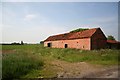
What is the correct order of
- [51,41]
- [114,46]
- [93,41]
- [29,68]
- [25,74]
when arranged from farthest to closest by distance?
[51,41] < [114,46] < [93,41] < [29,68] < [25,74]

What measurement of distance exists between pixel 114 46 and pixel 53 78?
86.6ft

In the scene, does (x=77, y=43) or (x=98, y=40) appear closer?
(x=98, y=40)

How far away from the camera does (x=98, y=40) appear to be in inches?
1125

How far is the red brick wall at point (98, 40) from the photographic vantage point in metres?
27.9

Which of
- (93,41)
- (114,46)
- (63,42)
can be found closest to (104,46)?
(93,41)

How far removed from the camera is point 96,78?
30.1 feet

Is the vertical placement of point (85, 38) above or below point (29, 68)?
above

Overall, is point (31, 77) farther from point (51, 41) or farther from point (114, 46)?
point (51, 41)

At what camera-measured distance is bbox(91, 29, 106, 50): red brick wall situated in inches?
1099

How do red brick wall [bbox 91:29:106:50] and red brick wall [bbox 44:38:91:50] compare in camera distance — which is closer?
red brick wall [bbox 91:29:106:50]

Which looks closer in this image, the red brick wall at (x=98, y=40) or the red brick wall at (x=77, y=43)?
the red brick wall at (x=98, y=40)

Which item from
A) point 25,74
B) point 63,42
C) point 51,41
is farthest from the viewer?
point 51,41

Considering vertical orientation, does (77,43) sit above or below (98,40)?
below

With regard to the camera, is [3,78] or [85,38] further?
[85,38]
